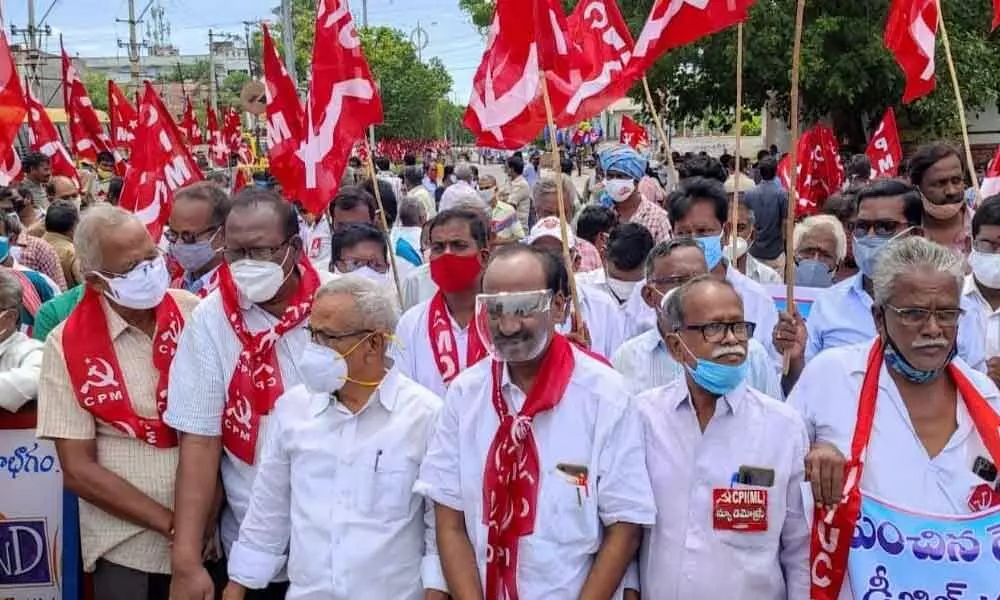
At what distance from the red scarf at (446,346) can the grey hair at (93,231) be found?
118cm

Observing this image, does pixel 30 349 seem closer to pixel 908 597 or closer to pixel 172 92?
pixel 908 597

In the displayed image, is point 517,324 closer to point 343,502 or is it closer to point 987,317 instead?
point 343,502

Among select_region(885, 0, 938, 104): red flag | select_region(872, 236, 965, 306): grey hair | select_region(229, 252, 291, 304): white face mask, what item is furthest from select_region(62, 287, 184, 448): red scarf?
select_region(885, 0, 938, 104): red flag

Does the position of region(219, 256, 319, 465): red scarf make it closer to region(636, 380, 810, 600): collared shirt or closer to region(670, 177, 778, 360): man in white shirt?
region(636, 380, 810, 600): collared shirt

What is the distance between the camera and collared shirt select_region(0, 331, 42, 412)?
3703 mm

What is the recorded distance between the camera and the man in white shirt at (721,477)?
290 cm

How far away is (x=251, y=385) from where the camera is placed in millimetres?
3430

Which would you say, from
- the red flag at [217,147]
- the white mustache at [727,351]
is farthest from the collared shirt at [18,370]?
the red flag at [217,147]

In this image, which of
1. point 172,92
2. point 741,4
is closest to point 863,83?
point 741,4

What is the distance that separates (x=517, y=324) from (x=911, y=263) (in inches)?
42.2

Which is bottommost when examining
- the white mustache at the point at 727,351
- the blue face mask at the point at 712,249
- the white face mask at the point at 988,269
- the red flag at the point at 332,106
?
the white mustache at the point at 727,351

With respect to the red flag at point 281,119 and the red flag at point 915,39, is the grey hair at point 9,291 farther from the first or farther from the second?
the red flag at point 915,39

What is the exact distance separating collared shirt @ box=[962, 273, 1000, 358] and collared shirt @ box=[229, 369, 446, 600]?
6.91ft

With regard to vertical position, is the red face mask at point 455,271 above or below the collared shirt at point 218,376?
above
